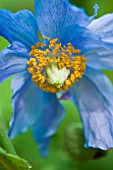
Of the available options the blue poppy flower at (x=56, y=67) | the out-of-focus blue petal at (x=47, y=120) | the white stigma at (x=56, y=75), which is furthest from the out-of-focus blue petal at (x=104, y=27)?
the out-of-focus blue petal at (x=47, y=120)

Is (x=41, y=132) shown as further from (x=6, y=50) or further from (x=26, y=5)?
(x=26, y=5)

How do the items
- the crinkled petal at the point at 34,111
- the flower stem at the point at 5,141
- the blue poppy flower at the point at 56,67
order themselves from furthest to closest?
the crinkled petal at the point at 34,111 → the blue poppy flower at the point at 56,67 → the flower stem at the point at 5,141

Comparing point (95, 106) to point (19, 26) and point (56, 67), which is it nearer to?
point (56, 67)

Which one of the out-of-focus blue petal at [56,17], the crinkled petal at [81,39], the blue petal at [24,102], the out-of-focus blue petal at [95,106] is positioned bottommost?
the out-of-focus blue petal at [95,106]

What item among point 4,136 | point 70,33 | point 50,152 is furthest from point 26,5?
point 4,136

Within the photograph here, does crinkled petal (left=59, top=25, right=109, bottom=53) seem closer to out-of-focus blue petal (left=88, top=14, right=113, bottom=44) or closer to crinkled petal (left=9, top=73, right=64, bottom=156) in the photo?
out-of-focus blue petal (left=88, top=14, right=113, bottom=44)

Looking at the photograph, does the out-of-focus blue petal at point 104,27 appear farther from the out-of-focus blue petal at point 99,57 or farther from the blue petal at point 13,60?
the blue petal at point 13,60
